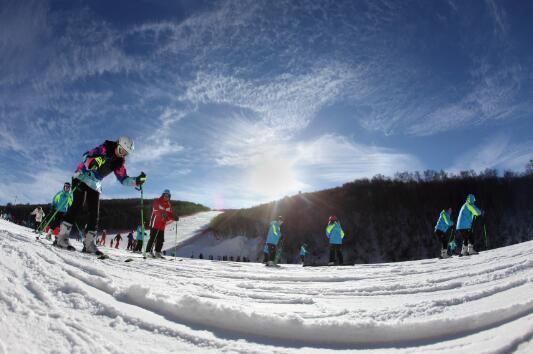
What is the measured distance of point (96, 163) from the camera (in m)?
5.50

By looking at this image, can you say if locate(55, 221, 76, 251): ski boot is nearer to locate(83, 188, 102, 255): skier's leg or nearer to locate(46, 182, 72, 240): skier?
locate(83, 188, 102, 255): skier's leg

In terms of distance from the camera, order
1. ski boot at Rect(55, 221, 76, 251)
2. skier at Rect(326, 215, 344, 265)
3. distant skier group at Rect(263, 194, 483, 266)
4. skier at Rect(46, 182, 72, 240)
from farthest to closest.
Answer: skier at Rect(326, 215, 344, 265) < distant skier group at Rect(263, 194, 483, 266) < skier at Rect(46, 182, 72, 240) < ski boot at Rect(55, 221, 76, 251)

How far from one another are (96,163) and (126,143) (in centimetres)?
59

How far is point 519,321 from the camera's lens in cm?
173

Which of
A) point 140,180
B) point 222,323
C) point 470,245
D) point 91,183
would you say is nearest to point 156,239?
point 140,180

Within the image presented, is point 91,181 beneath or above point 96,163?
beneath

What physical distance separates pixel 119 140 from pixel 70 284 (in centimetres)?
384

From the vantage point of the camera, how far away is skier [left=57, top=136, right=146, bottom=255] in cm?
546

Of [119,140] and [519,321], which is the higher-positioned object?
[119,140]

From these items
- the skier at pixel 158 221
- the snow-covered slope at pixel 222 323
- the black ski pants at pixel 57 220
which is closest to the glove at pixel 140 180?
the skier at pixel 158 221

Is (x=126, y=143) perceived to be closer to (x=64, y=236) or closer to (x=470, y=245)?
(x=64, y=236)

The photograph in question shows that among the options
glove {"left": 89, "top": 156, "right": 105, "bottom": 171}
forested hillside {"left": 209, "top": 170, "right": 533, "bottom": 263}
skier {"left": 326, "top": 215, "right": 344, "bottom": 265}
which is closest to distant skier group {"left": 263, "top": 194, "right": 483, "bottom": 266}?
skier {"left": 326, "top": 215, "right": 344, "bottom": 265}

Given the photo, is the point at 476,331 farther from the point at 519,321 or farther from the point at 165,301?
the point at 165,301

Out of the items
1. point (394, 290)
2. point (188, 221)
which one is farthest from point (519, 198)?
point (394, 290)
